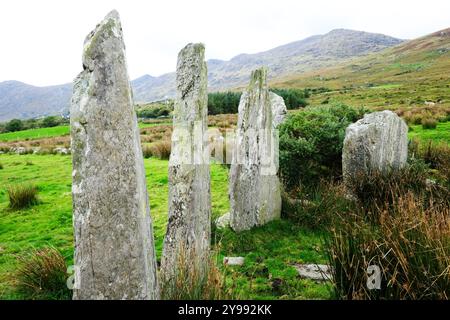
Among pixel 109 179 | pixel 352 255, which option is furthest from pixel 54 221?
pixel 352 255

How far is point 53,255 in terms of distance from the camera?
5.68 metres

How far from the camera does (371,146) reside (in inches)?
378

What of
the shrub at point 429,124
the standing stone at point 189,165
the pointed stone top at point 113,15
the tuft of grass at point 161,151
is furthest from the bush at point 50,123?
the pointed stone top at point 113,15

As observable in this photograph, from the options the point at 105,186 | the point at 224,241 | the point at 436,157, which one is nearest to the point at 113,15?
the point at 105,186

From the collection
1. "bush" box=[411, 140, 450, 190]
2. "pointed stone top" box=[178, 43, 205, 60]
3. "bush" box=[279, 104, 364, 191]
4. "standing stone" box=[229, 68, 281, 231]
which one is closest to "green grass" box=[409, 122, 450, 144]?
"bush" box=[411, 140, 450, 190]

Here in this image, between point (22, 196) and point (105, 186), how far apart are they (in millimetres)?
9303

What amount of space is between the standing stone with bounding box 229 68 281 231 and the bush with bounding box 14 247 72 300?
12.5 ft

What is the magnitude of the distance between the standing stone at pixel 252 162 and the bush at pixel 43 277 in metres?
3.81

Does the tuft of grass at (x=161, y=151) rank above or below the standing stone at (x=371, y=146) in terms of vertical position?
below

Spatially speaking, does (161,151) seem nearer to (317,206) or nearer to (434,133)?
(317,206)

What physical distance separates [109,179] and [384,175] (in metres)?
7.61

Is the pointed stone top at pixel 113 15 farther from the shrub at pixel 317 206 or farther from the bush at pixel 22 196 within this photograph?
the bush at pixel 22 196

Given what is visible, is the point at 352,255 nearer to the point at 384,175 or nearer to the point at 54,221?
the point at 384,175

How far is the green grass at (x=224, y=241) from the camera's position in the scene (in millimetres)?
5781
